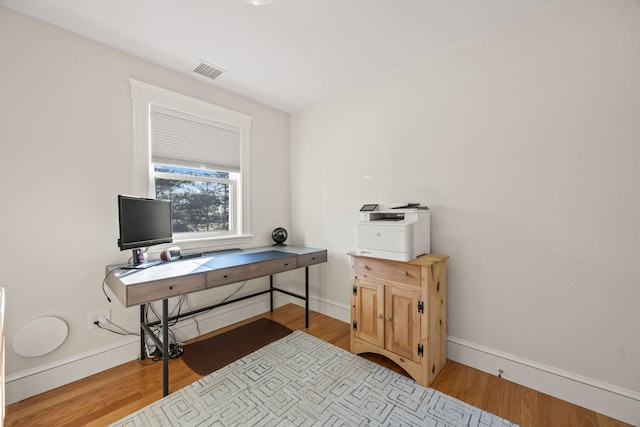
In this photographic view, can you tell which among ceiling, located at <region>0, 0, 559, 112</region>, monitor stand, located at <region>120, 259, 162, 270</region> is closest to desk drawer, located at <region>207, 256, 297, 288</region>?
monitor stand, located at <region>120, 259, 162, 270</region>

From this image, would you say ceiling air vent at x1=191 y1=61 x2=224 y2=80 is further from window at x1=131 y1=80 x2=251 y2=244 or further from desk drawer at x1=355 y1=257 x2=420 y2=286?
desk drawer at x1=355 y1=257 x2=420 y2=286

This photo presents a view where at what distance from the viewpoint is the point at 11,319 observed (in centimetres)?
168

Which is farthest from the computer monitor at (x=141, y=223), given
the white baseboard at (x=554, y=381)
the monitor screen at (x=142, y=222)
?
the white baseboard at (x=554, y=381)

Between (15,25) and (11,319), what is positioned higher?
(15,25)

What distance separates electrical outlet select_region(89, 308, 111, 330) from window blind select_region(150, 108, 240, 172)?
128cm

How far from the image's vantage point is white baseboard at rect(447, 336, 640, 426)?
4.91 ft

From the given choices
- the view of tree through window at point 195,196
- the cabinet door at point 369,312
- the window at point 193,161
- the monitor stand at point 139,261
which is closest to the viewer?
the monitor stand at point 139,261

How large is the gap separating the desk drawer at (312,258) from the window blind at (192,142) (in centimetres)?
124

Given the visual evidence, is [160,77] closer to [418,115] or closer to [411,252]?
[418,115]

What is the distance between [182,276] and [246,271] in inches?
20.1

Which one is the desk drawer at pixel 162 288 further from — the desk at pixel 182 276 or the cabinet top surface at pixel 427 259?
the cabinet top surface at pixel 427 259

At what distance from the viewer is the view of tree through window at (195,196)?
2438mm

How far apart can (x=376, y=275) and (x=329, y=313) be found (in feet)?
3.91

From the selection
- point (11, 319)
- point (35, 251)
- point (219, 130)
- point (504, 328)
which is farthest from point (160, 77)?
point (504, 328)
